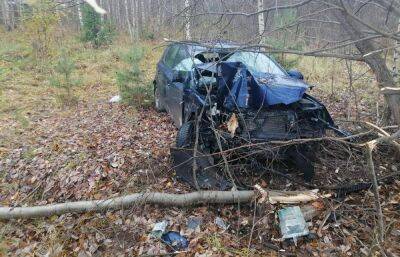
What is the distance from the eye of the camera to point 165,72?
7570mm

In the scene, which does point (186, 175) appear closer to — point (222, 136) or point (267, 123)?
point (222, 136)

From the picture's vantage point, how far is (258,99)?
202 inches

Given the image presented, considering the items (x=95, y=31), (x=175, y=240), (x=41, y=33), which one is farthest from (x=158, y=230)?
(x=95, y=31)

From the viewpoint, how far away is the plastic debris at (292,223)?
4.28m

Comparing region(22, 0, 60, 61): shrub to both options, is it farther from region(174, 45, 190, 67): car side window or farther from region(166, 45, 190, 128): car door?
region(166, 45, 190, 128): car door

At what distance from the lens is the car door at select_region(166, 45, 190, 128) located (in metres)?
6.34

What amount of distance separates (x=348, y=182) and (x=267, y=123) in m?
1.39

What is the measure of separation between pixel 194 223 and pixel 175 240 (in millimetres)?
343

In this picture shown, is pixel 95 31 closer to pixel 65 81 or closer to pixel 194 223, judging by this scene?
pixel 65 81

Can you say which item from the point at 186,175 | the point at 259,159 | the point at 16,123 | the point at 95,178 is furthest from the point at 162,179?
the point at 16,123

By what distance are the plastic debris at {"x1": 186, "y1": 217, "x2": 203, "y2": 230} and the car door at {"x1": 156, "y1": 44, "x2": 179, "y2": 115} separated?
10.2ft

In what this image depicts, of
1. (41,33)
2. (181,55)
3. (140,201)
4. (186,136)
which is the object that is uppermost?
(41,33)

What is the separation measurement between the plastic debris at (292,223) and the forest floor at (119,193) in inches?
4.3

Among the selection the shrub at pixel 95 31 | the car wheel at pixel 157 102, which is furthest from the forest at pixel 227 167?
the shrub at pixel 95 31
